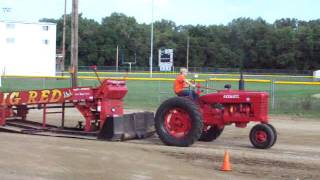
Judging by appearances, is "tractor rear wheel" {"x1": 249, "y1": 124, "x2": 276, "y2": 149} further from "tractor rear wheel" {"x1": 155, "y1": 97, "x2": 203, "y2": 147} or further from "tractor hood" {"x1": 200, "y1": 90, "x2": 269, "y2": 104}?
"tractor rear wheel" {"x1": 155, "y1": 97, "x2": 203, "y2": 147}

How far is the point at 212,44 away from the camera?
415 ft

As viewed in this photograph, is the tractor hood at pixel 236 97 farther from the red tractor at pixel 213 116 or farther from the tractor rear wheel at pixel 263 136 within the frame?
the tractor rear wheel at pixel 263 136

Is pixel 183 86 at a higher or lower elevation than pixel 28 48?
lower

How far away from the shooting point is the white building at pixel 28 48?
291 feet

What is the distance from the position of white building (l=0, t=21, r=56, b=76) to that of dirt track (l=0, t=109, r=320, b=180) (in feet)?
248

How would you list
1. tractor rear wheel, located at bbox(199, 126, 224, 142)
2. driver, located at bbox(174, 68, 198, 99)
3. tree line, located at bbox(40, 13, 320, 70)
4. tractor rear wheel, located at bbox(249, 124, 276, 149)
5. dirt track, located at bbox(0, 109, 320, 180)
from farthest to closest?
tree line, located at bbox(40, 13, 320, 70)
tractor rear wheel, located at bbox(199, 126, 224, 142)
driver, located at bbox(174, 68, 198, 99)
tractor rear wheel, located at bbox(249, 124, 276, 149)
dirt track, located at bbox(0, 109, 320, 180)

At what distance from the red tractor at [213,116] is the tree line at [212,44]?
10069cm

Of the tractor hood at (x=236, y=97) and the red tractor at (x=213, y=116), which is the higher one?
the tractor hood at (x=236, y=97)

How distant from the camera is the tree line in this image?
119 meters

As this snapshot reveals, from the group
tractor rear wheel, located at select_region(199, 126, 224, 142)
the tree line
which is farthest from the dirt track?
the tree line

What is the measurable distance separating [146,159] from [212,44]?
11621 centimetres

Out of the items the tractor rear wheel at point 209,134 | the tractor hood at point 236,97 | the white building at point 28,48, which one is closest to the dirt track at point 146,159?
the tractor rear wheel at point 209,134

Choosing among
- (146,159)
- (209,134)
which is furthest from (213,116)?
(146,159)

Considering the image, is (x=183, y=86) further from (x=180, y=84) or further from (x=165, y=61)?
(x=165, y=61)
